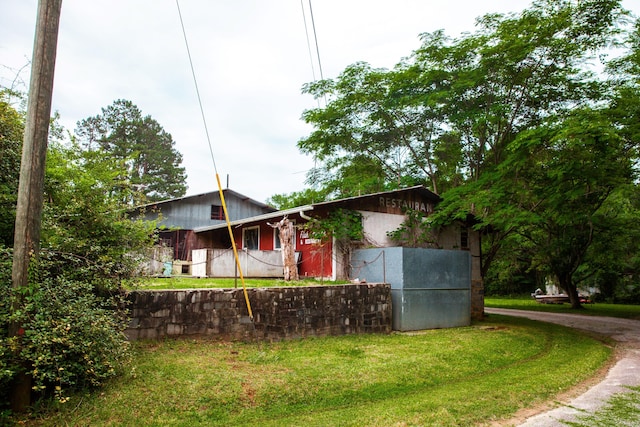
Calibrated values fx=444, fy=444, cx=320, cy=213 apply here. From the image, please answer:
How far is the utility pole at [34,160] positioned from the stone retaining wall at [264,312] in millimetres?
2202

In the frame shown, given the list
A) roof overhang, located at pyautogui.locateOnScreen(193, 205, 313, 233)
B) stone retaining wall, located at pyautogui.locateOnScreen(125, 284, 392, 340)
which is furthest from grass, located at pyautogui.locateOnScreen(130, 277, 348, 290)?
roof overhang, located at pyautogui.locateOnScreen(193, 205, 313, 233)

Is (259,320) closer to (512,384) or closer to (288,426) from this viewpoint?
(288,426)

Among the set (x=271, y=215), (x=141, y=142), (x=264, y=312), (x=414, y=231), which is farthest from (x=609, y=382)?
(x=141, y=142)

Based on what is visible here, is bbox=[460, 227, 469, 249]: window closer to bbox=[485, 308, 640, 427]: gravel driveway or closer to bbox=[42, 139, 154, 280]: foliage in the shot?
bbox=[485, 308, 640, 427]: gravel driveway

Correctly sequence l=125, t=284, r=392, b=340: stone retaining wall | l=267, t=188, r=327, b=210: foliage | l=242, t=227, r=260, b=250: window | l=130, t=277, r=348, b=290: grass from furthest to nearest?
1. l=267, t=188, r=327, b=210: foliage
2. l=242, t=227, r=260, b=250: window
3. l=130, t=277, r=348, b=290: grass
4. l=125, t=284, r=392, b=340: stone retaining wall

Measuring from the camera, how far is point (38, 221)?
5.16 metres

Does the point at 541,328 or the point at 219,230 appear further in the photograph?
the point at 219,230

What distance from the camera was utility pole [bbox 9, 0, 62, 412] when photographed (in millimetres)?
4957

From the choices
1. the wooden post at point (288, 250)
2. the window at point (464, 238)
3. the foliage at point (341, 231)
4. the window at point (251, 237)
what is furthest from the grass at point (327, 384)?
the window at point (251, 237)

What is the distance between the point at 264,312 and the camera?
8.86 m

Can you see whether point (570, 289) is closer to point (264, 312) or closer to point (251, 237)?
point (251, 237)

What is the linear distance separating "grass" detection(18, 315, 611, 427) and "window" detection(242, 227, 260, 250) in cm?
891

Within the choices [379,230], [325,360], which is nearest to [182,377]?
[325,360]

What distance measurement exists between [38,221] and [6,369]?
1621mm
